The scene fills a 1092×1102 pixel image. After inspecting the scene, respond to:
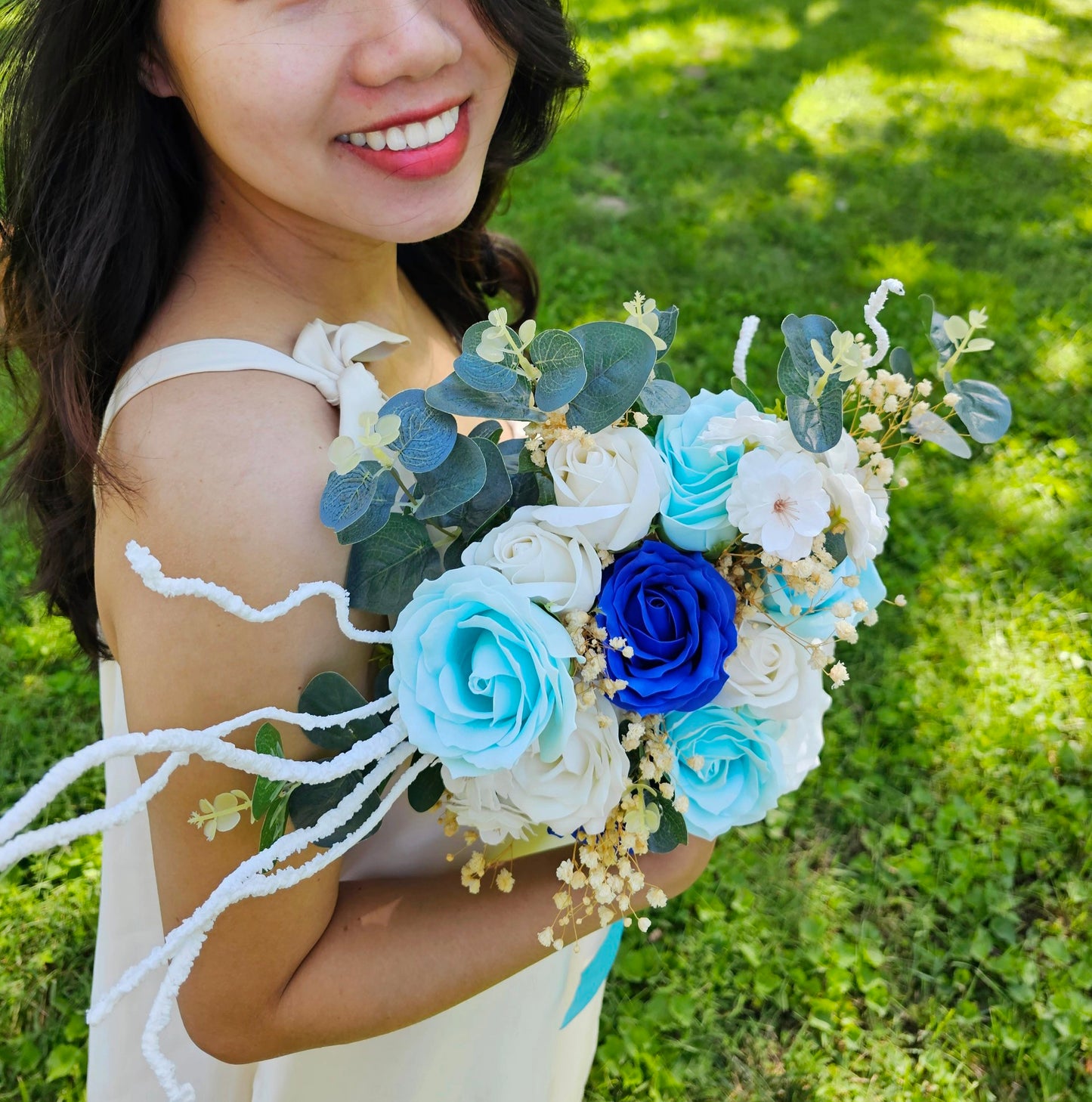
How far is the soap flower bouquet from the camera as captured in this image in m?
1.03

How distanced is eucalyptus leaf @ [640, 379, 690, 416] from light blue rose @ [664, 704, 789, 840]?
391 millimetres

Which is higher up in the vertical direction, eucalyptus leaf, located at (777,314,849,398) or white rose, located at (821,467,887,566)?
eucalyptus leaf, located at (777,314,849,398)

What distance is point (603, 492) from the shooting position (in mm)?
1089

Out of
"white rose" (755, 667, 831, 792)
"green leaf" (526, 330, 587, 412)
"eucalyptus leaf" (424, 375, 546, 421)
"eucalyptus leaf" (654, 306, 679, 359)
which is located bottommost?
"white rose" (755, 667, 831, 792)

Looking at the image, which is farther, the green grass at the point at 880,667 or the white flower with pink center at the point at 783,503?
the green grass at the point at 880,667

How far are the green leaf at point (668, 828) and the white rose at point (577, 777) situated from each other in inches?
5.5

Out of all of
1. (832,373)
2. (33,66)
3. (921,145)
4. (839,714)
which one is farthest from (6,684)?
(921,145)

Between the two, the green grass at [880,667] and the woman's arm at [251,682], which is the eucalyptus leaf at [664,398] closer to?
the woman's arm at [251,682]

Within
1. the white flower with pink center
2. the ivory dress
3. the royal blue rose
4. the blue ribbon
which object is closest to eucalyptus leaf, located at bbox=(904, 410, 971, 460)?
the white flower with pink center

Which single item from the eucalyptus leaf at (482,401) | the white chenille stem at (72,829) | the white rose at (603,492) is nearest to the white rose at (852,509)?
the white rose at (603,492)

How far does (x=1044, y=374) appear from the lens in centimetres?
432

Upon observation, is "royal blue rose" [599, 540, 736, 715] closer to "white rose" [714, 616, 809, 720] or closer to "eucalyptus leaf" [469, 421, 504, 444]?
"white rose" [714, 616, 809, 720]

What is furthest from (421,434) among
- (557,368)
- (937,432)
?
(937,432)

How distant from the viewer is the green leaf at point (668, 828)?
4.09 feet
